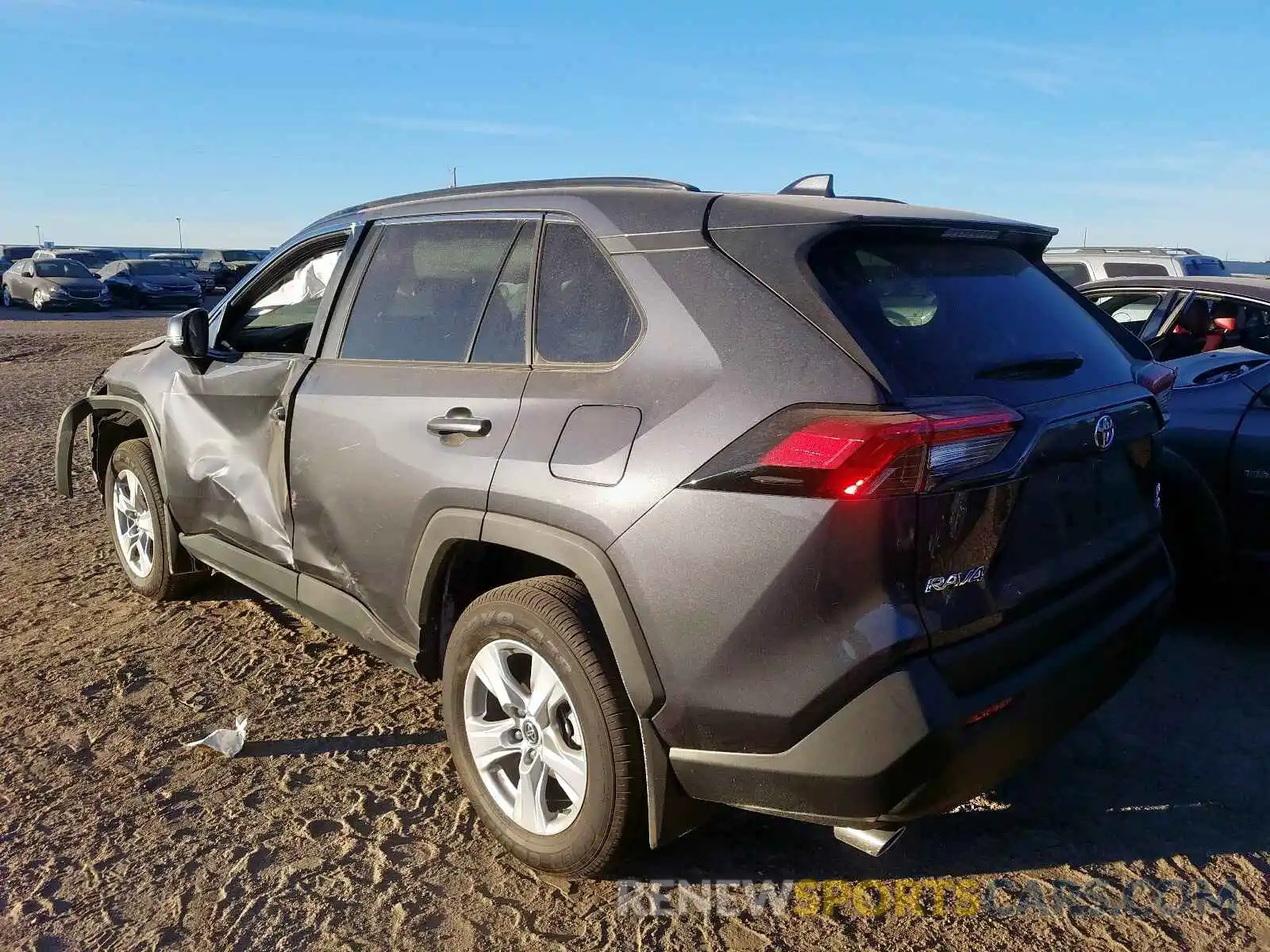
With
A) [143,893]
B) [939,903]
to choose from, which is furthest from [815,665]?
[143,893]

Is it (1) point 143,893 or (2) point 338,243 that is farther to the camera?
(2) point 338,243

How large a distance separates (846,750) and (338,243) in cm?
281

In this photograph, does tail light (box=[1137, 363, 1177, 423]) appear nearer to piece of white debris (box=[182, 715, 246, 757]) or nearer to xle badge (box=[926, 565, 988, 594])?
xle badge (box=[926, 565, 988, 594])

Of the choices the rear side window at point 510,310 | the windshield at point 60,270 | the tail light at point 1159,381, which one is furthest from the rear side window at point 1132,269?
the windshield at point 60,270

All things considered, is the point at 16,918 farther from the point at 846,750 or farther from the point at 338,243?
the point at 338,243

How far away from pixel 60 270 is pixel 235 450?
30.9 meters

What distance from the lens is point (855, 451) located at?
7.17 ft

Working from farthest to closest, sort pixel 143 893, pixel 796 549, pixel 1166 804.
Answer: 1. pixel 1166 804
2. pixel 143 893
3. pixel 796 549

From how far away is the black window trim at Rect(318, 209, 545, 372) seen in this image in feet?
10.4

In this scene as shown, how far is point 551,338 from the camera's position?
2908 mm

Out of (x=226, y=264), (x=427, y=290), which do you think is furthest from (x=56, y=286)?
(x=427, y=290)

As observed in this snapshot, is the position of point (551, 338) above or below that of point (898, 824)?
above

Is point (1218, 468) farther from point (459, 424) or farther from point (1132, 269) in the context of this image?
point (1132, 269)

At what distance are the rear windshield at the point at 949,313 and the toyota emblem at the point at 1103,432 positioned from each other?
12 cm
